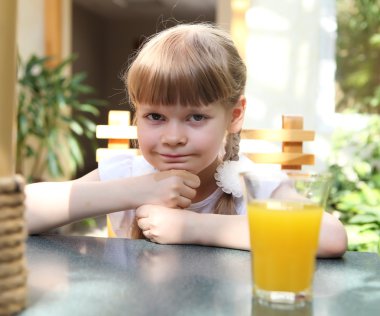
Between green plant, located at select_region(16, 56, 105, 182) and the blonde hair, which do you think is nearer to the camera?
the blonde hair

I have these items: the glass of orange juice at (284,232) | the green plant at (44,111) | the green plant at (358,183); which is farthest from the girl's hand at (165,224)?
the green plant at (44,111)

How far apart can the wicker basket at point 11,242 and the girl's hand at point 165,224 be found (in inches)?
16.0

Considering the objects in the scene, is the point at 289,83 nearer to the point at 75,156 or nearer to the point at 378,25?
the point at 378,25

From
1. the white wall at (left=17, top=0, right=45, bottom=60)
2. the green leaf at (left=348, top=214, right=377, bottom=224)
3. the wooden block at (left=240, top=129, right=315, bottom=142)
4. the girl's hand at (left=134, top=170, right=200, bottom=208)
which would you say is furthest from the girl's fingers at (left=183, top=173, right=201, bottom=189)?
the white wall at (left=17, top=0, right=45, bottom=60)

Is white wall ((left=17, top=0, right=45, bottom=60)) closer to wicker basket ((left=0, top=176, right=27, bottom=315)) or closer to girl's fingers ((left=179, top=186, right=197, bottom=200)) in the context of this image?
girl's fingers ((left=179, top=186, right=197, bottom=200))

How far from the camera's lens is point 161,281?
1.94 feet

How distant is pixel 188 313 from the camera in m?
0.48

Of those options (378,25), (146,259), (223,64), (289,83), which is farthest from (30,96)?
(146,259)

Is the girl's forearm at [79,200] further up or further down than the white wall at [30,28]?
further down

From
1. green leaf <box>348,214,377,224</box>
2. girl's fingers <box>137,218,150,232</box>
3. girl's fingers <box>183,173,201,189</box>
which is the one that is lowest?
green leaf <box>348,214,377,224</box>

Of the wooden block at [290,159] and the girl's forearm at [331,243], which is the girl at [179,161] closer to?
the girl's forearm at [331,243]

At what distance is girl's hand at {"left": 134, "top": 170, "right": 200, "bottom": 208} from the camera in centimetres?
96

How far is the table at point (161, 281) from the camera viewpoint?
501 mm

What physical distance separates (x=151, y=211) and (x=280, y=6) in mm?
2855
